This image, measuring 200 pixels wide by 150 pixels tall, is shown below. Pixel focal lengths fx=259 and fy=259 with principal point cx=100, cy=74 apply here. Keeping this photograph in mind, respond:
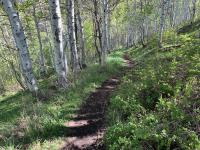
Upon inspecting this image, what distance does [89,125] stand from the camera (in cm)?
797

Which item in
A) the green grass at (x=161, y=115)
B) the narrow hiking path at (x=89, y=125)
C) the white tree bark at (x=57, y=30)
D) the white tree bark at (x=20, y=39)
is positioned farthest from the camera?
the white tree bark at (x=57, y=30)

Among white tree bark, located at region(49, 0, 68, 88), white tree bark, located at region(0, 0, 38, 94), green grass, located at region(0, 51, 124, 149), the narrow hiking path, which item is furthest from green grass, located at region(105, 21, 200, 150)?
white tree bark, located at region(0, 0, 38, 94)

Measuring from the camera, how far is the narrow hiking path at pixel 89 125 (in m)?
6.88

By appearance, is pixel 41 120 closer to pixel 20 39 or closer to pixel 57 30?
pixel 20 39

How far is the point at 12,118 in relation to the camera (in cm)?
850

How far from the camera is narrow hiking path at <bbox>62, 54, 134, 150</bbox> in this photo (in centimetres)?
688

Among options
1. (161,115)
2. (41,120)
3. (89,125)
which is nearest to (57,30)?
(41,120)

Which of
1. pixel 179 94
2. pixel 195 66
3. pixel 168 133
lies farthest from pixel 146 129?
pixel 195 66

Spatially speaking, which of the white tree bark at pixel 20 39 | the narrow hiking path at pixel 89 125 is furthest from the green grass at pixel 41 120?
the white tree bark at pixel 20 39

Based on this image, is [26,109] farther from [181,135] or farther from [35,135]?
[181,135]

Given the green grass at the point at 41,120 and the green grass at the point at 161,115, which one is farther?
the green grass at the point at 41,120

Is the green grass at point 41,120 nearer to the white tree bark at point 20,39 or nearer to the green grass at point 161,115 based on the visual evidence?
the white tree bark at point 20,39

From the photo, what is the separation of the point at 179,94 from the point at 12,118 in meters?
5.33

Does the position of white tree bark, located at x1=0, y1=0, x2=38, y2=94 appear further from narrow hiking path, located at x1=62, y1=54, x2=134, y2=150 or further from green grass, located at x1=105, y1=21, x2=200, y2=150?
green grass, located at x1=105, y1=21, x2=200, y2=150
